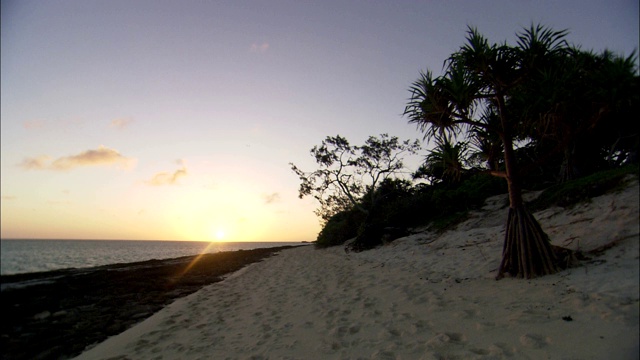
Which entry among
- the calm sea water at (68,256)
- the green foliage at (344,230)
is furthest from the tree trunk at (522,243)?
the calm sea water at (68,256)

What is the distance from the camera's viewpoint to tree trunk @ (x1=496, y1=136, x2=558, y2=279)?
512cm


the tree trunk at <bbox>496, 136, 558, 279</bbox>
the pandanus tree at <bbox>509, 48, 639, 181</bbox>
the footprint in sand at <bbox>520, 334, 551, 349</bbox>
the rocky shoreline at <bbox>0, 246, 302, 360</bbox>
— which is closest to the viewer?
the pandanus tree at <bbox>509, 48, 639, 181</bbox>

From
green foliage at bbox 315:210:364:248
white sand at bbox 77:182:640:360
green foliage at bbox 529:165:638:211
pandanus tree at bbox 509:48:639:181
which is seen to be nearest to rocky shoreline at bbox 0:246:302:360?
white sand at bbox 77:182:640:360

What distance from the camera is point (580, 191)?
6887mm

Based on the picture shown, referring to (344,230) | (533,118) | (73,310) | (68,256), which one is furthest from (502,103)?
(68,256)

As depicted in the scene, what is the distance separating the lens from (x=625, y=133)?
7.13 feet

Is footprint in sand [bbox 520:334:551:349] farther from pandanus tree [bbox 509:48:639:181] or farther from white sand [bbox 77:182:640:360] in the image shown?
pandanus tree [bbox 509:48:639:181]

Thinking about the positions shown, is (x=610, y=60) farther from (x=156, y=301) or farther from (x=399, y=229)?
(x=399, y=229)

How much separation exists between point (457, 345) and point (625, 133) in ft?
9.67

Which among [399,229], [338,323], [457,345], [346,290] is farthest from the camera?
[399,229]

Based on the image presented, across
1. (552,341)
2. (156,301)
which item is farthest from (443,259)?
(156,301)

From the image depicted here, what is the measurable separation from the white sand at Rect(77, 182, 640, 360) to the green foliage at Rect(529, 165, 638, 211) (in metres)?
0.35

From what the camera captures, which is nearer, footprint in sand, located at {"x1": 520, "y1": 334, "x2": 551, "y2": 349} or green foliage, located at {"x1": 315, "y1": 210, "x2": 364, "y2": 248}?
footprint in sand, located at {"x1": 520, "y1": 334, "x2": 551, "y2": 349}

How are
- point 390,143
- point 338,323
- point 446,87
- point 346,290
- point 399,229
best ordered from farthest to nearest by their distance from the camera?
point 390,143 → point 399,229 → point 346,290 → point 446,87 → point 338,323
